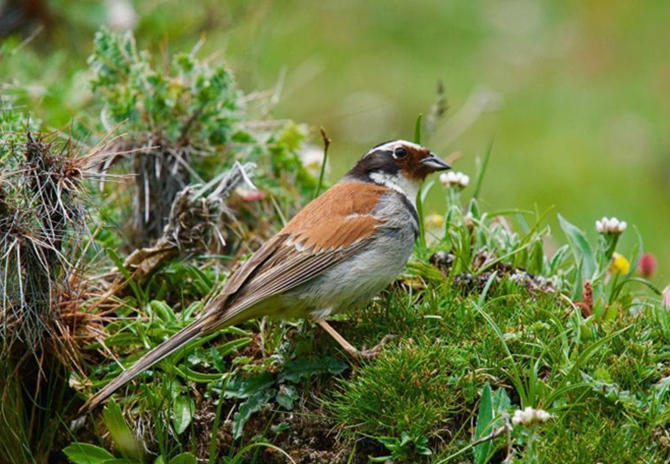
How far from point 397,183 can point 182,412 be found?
1.69 m

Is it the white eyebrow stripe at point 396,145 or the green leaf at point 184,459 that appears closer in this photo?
the green leaf at point 184,459

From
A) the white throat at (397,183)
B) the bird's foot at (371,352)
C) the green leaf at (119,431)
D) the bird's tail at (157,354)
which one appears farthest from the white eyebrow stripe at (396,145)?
the green leaf at (119,431)

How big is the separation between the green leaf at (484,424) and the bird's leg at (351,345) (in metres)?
0.54

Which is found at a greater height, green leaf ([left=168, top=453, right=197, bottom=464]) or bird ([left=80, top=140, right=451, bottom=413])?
bird ([left=80, top=140, right=451, bottom=413])

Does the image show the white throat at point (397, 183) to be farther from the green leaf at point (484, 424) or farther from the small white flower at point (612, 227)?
the green leaf at point (484, 424)

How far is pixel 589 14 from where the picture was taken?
13.1 metres

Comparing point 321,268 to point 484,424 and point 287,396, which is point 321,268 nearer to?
point 287,396

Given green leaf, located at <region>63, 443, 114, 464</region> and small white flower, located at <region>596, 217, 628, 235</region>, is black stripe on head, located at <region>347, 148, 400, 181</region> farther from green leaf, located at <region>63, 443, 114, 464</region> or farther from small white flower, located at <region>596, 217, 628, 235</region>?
green leaf, located at <region>63, 443, 114, 464</region>

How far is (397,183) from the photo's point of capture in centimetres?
553

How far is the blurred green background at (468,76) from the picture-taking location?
345 inches

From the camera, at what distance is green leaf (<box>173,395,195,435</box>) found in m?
4.60

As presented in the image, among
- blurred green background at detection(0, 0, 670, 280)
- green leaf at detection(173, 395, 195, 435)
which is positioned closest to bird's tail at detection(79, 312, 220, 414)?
green leaf at detection(173, 395, 195, 435)

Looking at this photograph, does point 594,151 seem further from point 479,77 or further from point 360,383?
point 360,383

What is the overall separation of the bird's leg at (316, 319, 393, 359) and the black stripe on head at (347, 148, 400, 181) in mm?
1040
